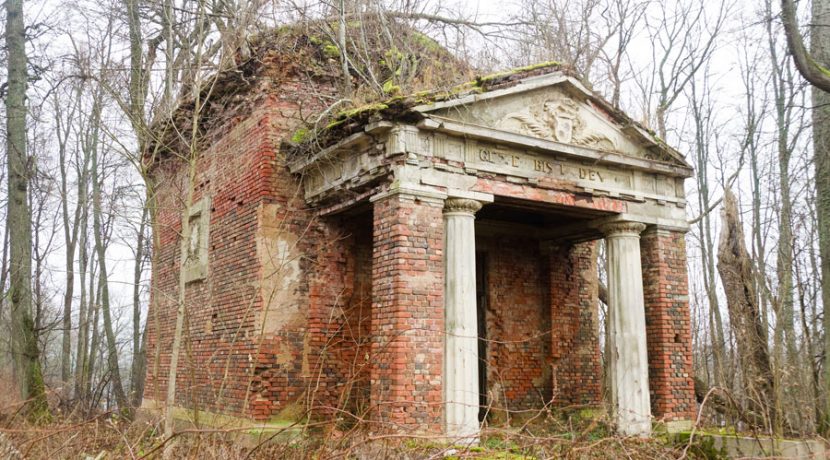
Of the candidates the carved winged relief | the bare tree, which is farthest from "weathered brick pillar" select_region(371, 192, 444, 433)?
the bare tree

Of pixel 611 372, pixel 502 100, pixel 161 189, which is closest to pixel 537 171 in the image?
pixel 502 100

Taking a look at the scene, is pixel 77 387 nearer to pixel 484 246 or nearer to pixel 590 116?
pixel 484 246

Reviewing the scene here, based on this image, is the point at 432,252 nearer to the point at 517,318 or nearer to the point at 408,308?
the point at 408,308

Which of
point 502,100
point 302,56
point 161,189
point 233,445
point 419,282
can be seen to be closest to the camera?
point 233,445

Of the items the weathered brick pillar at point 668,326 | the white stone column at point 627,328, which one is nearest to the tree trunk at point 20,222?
the white stone column at point 627,328

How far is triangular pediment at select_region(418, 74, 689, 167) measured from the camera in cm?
944

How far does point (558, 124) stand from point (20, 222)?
9462 millimetres

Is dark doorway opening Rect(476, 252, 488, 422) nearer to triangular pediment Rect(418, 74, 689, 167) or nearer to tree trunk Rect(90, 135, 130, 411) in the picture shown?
triangular pediment Rect(418, 74, 689, 167)

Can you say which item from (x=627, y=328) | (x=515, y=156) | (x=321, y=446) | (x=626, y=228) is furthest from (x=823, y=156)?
(x=321, y=446)

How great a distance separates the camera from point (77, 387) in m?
19.5

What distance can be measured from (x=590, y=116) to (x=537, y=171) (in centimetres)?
143

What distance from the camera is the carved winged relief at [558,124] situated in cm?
982

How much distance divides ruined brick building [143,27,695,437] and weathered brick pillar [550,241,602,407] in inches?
1.5

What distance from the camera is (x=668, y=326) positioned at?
10.7 metres
